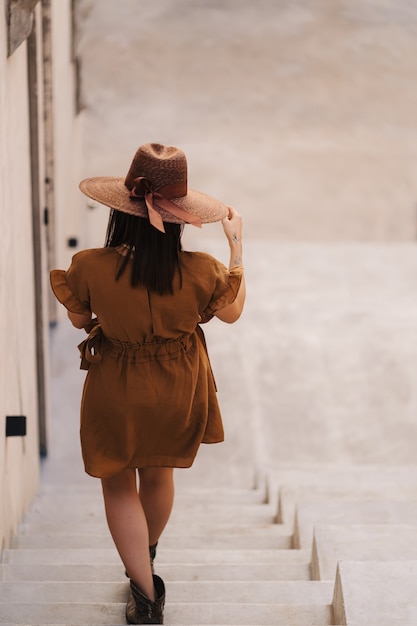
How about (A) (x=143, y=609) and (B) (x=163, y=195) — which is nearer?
(B) (x=163, y=195)

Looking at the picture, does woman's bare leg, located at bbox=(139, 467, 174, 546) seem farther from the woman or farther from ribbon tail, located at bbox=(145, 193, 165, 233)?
ribbon tail, located at bbox=(145, 193, 165, 233)

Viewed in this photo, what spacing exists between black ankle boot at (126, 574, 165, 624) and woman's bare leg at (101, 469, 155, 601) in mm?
16

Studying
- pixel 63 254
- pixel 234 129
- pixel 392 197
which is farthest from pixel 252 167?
pixel 63 254

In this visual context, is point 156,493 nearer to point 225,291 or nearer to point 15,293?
point 225,291

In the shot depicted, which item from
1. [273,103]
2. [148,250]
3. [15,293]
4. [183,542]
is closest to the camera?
[148,250]

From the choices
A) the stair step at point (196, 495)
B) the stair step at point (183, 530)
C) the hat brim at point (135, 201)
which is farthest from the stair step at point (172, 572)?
the stair step at point (196, 495)

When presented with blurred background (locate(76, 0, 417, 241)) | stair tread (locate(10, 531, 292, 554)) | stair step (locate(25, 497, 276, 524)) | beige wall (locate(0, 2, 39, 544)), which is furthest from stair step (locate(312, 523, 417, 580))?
blurred background (locate(76, 0, 417, 241))

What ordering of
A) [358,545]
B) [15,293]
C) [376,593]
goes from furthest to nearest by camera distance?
[15,293], [358,545], [376,593]

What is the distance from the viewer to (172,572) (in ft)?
8.37

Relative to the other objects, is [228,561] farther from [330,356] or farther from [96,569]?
[330,356]

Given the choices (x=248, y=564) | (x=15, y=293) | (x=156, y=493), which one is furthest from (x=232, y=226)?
(x=15, y=293)

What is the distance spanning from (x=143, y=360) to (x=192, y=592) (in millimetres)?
625

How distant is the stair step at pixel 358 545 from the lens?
7.57 ft

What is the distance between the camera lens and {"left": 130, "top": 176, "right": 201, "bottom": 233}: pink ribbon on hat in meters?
1.99
